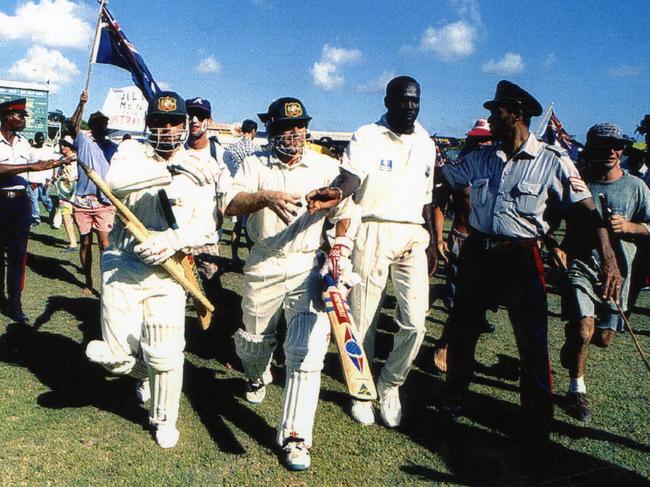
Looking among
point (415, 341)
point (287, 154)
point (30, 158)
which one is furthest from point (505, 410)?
point (30, 158)

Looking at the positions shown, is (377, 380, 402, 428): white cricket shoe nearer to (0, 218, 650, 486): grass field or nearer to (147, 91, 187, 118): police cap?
(0, 218, 650, 486): grass field

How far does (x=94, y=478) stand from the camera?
354cm

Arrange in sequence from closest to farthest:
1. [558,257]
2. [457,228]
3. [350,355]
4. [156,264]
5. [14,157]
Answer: [350,355] < [156,264] < [558,257] < [14,157] < [457,228]

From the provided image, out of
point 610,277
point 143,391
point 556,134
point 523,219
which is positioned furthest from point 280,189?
point 556,134

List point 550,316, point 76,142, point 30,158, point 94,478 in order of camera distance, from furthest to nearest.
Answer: point 550,316 → point 76,142 → point 30,158 → point 94,478

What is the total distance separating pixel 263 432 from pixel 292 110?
2518 millimetres

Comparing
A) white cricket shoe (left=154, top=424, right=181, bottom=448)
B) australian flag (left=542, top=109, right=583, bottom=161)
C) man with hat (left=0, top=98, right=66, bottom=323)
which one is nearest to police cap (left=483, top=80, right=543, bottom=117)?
white cricket shoe (left=154, top=424, right=181, bottom=448)

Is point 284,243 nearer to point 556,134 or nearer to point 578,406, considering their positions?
point 578,406

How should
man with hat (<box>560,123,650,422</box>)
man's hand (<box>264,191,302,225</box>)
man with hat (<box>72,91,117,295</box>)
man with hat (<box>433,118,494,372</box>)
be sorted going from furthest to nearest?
1. man with hat (<box>72,91,117,295</box>)
2. man with hat (<box>433,118,494,372</box>)
3. man with hat (<box>560,123,650,422</box>)
4. man's hand (<box>264,191,302,225</box>)

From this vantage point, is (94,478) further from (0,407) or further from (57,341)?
(57,341)

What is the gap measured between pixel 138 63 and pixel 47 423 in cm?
676

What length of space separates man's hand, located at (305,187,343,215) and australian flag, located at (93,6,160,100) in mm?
6420

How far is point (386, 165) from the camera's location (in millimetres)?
4543

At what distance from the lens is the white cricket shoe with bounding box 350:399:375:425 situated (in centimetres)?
456
